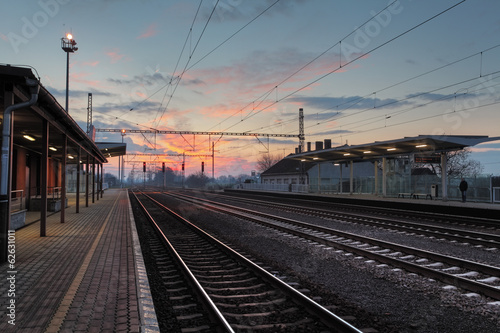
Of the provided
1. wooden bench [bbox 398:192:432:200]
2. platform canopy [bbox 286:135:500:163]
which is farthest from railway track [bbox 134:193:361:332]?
wooden bench [bbox 398:192:432:200]

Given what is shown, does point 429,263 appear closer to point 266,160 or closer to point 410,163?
point 410,163

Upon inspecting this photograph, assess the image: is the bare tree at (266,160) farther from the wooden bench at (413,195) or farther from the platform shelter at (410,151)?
the wooden bench at (413,195)

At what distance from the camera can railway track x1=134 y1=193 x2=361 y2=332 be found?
451 cm

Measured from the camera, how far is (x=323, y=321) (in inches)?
180

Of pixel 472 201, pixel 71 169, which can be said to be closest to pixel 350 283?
pixel 472 201

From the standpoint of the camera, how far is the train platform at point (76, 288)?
4.30m

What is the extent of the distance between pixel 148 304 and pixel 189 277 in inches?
63.7

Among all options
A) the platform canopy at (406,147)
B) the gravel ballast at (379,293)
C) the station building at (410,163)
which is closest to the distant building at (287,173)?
the station building at (410,163)

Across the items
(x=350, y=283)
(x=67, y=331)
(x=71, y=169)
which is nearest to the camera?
(x=67, y=331)

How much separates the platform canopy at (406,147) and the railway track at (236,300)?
1681 cm

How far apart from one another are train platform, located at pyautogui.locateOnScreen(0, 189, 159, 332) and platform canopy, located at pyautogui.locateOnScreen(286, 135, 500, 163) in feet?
58.7

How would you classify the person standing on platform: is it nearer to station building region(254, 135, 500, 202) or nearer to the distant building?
station building region(254, 135, 500, 202)

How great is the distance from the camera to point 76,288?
566 centimetres

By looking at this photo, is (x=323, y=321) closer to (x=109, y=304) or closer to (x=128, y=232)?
(x=109, y=304)
